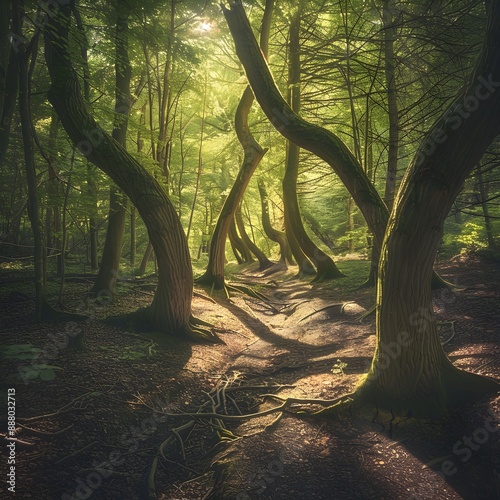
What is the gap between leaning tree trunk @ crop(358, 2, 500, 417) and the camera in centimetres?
303

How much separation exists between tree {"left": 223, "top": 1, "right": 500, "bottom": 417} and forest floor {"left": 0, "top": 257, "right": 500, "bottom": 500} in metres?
0.31

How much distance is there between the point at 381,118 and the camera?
37.7 feet

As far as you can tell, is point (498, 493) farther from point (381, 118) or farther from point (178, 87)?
point (178, 87)

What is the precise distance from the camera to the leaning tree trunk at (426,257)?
303 cm

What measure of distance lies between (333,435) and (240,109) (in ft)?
34.9

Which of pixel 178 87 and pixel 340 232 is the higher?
pixel 178 87

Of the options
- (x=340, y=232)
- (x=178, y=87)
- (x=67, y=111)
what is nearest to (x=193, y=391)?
(x=67, y=111)

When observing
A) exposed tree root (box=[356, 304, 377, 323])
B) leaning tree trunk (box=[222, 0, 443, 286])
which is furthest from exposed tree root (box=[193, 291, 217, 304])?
leaning tree trunk (box=[222, 0, 443, 286])

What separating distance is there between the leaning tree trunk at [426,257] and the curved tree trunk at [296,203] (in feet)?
26.8

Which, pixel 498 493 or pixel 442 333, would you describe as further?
pixel 442 333

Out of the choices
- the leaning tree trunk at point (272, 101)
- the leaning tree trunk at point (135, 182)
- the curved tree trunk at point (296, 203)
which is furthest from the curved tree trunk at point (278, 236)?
the leaning tree trunk at point (272, 101)

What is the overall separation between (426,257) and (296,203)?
949 cm

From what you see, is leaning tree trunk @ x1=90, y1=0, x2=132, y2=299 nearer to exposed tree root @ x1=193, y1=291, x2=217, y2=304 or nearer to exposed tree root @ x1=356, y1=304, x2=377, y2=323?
exposed tree root @ x1=193, y1=291, x2=217, y2=304

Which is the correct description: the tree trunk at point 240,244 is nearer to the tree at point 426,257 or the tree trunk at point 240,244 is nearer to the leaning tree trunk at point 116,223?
the leaning tree trunk at point 116,223
